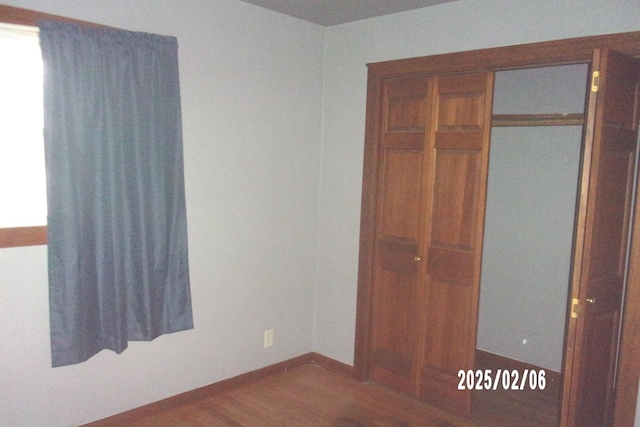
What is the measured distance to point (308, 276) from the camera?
12.7 feet

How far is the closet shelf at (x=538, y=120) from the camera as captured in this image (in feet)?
11.5

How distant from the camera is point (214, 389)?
130 inches

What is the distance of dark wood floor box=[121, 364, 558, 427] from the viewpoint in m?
3.02

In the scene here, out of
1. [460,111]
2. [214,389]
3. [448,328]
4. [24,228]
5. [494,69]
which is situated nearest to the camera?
[24,228]

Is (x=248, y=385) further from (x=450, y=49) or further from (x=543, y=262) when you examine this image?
(x=450, y=49)

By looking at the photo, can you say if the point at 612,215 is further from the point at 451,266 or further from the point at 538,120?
the point at 538,120

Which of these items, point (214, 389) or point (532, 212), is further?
point (532, 212)

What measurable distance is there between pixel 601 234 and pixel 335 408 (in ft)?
6.15

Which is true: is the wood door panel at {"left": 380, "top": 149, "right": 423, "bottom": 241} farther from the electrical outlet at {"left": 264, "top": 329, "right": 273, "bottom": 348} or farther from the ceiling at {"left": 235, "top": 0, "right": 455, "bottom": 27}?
the electrical outlet at {"left": 264, "top": 329, "right": 273, "bottom": 348}

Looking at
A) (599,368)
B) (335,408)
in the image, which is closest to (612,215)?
(599,368)

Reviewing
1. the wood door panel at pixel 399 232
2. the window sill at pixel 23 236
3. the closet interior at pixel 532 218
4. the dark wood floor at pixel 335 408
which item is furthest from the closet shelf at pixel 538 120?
the window sill at pixel 23 236

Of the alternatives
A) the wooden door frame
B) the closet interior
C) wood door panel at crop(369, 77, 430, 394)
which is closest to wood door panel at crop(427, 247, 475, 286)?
wood door panel at crop(369, 77, 430, 394)

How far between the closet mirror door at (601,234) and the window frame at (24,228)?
253 centimetres
